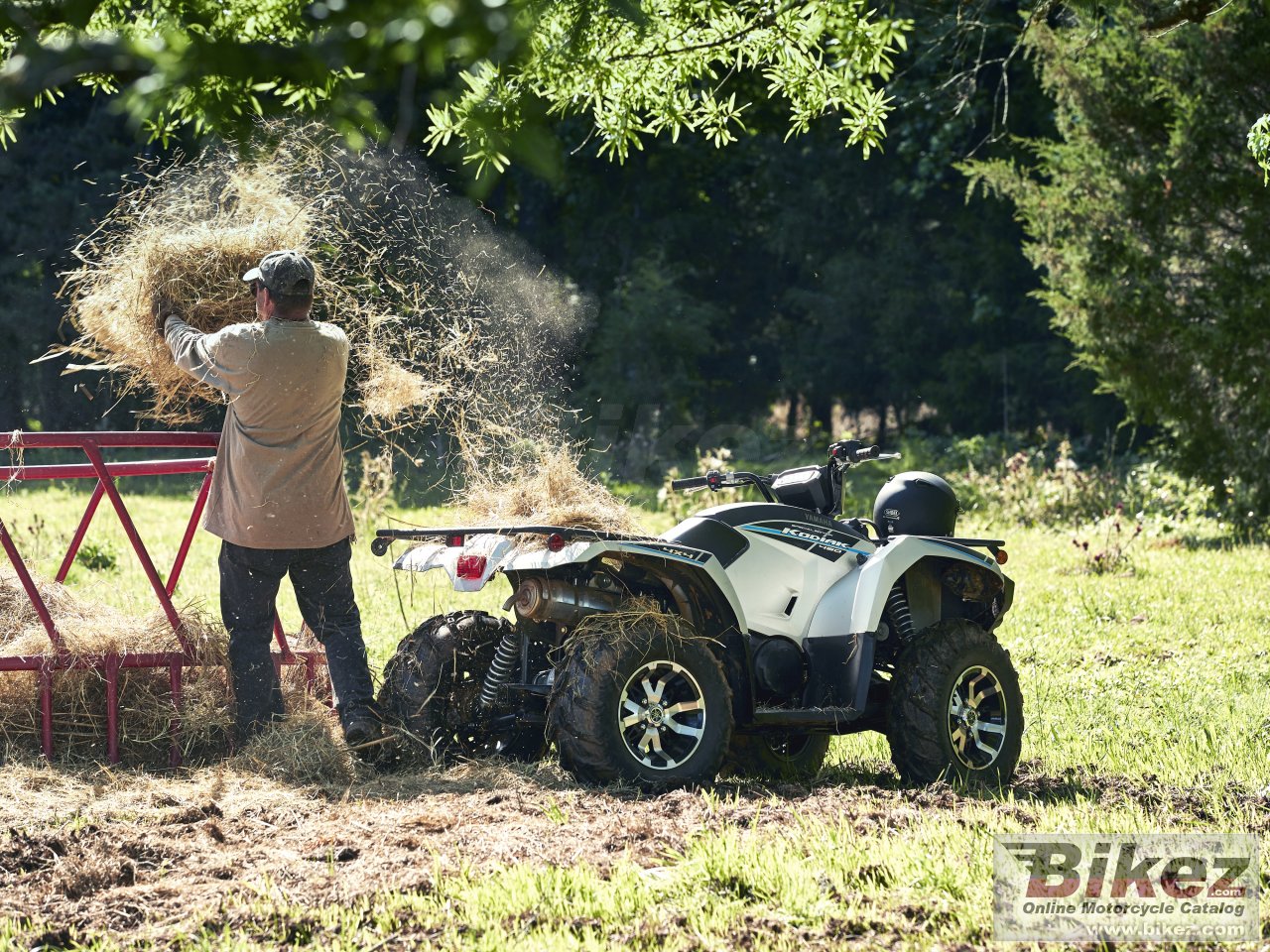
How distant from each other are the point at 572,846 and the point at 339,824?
0.86 meters

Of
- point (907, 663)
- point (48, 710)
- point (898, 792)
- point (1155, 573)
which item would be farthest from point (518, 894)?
point (1155, 573)

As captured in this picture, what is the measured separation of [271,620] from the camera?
20.5ft

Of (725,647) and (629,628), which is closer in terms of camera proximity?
(629,628)

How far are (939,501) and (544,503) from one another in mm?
1739

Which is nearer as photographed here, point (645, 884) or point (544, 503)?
point (645, 884)

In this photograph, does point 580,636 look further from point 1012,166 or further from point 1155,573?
point 1012,166

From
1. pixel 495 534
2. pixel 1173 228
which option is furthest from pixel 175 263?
pixel 1173 228

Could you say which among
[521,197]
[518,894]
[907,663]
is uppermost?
[521,197]

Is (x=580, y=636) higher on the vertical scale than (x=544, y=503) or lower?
lower

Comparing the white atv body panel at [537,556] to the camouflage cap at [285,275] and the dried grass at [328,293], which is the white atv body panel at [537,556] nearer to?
the dried grass at [328,293]

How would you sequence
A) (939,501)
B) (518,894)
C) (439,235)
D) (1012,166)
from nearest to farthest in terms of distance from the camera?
(518,894), (939,501), (439,235), (1012,166)

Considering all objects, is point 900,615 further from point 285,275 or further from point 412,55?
point 412,55

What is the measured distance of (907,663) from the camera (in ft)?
19.6

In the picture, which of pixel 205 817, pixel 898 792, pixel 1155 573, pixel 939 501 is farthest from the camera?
pixel 1155 573
